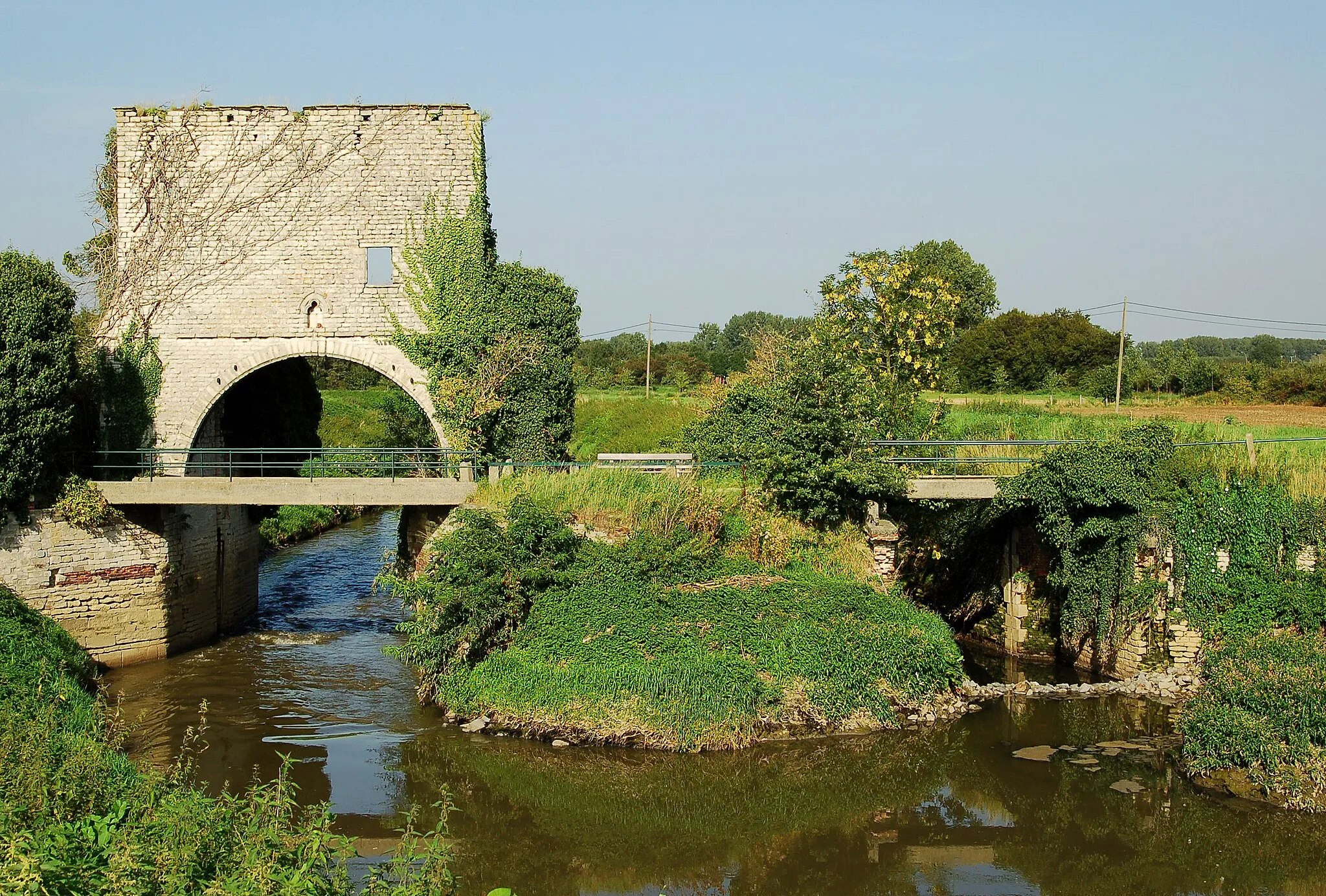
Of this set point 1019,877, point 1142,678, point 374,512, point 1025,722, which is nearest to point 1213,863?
point 1019,877

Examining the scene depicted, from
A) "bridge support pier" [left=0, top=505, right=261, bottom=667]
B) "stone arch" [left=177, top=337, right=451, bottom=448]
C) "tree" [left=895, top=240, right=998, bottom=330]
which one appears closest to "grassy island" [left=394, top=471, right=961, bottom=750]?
"stone arch" [left=177, top=337, right=451, bottom=448]

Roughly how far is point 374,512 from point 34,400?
73.6 ft

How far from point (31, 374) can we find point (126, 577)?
3.85 metres

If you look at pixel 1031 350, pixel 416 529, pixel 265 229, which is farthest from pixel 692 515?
pixel 1031 350

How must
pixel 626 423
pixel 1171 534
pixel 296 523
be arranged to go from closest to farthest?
pixel 1171 534
pixel 296 523
pixel 626 423

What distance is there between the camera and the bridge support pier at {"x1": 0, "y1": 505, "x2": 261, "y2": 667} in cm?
1848

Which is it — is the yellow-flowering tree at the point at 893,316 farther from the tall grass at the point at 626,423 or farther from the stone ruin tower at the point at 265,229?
the tall grass at the point at 626,423

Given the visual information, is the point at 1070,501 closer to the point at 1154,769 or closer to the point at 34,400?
the point at 1154,769

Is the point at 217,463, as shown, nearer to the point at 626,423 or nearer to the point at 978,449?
the point at 978,449

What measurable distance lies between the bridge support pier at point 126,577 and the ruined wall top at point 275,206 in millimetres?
3857

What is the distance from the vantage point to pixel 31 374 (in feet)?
58.5

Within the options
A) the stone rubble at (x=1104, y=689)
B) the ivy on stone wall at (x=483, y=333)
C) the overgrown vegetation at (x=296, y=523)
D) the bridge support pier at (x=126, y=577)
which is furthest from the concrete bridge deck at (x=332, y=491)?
the overgrown vegetation at (x=296, y=523)

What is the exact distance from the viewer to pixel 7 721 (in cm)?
1232

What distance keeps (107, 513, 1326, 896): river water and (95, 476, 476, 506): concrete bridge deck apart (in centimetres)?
301
